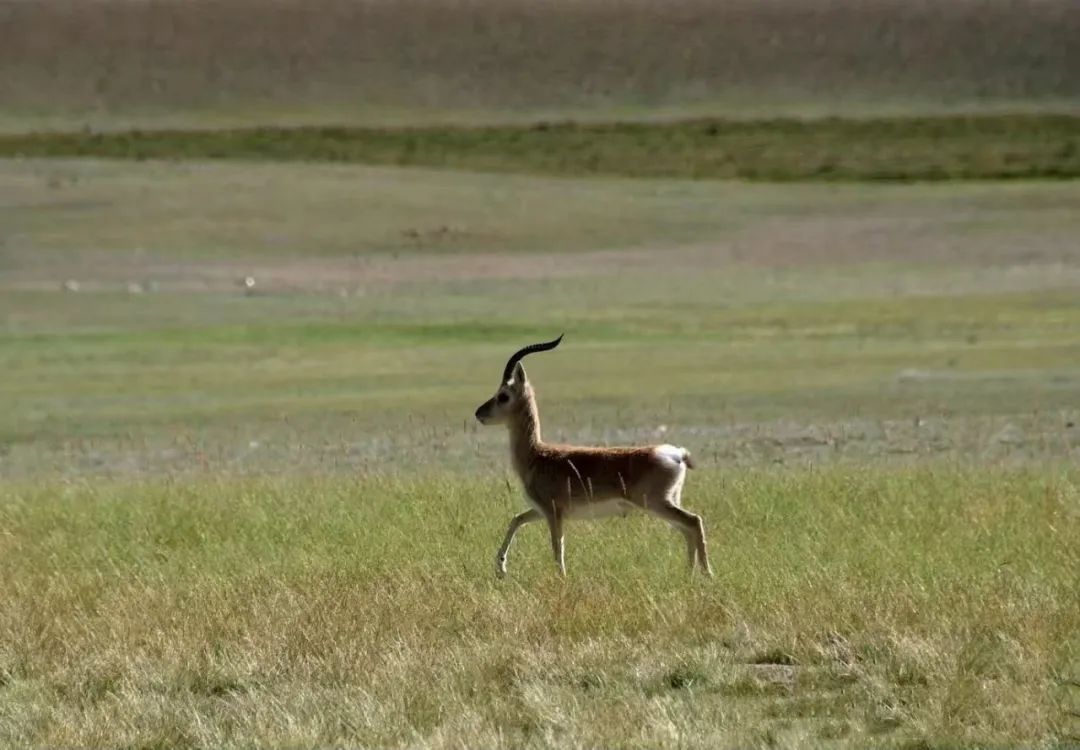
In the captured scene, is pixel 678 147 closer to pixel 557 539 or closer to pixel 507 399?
pixel 507 399

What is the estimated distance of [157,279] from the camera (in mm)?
34000

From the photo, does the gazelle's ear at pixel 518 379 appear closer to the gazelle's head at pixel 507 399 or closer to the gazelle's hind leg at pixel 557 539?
the gazelle's head at pixel 507 399

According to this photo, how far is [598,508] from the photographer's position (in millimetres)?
9594

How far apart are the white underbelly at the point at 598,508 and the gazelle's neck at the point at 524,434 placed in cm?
43

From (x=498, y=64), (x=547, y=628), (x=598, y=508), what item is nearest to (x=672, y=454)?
(x=598, y=508)

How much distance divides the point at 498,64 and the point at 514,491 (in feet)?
174

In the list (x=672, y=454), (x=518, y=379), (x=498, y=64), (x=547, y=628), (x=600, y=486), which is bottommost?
(x=547, y=628)

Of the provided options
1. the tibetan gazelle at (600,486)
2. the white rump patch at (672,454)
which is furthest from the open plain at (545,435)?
the white rump patch at (672,454)

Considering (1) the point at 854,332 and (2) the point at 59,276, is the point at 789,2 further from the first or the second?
(1) the point at 854,332

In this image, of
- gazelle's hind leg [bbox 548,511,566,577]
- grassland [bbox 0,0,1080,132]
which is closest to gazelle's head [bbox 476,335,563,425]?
gazelle's hind leg [bbox 548,511,566,577]

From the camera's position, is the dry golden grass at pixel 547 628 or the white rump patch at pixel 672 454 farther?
the white rump patch at pixel 672 454

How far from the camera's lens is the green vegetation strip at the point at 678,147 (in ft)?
173

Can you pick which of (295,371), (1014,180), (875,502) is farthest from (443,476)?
(1014,180)

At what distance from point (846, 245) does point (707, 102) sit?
81.8 feet
